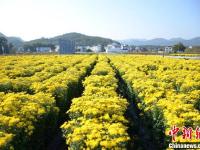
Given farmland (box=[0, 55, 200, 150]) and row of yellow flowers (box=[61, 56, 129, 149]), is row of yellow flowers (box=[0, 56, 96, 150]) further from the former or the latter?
row of yellow flowers (box=[61, 56, 129, 149])

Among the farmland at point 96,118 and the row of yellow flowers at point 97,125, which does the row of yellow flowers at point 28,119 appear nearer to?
the farmland at point 96,118

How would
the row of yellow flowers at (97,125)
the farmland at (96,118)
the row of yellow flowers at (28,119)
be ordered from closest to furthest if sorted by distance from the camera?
the row of yellow flowers at (97,125), the farmland at (96,118), the row of yellow flowers at (28,119)

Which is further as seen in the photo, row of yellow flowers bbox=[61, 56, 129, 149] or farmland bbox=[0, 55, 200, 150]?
farmland bbox=[0, 55, 200, 150]

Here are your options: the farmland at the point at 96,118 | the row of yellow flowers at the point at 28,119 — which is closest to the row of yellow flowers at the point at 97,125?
the farmland at the point at 96,118

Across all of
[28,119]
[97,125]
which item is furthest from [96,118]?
[28,119]

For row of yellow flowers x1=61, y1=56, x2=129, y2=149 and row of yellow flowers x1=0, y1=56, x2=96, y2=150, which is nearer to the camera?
row of yellow flowers x1=61, y1=56, x2=129, y2=149

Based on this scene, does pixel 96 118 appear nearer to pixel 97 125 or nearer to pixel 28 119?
pixel 97 125

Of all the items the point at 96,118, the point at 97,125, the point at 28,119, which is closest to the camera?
the point at 97,125

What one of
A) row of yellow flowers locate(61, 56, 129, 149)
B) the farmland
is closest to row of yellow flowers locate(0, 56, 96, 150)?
the farmland

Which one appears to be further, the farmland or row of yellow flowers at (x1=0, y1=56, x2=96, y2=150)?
row of yellow flowers at (x1=0, y1=56, x2=96, y2=150)

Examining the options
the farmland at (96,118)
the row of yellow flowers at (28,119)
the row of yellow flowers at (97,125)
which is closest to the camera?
the row of yellow flowers at (97,125)

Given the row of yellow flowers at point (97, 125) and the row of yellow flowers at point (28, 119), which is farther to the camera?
the row of yellow flowers at point (28, 119)

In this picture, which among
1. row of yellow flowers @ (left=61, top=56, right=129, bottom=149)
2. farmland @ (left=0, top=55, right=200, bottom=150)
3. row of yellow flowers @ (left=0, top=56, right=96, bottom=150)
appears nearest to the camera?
row of yellow flowers @ (left=61, top=56, right=129, bottom=149)

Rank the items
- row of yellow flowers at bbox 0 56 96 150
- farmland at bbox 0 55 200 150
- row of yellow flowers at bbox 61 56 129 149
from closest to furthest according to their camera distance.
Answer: row of yellow flowers at bbox 61 56 129 149 < farmland at bbox 0 55 200 150 < row of yellow flowers at bbox 0 56 96 150
